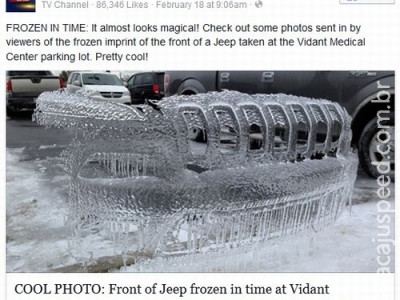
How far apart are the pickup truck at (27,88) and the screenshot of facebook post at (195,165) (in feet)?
0.99

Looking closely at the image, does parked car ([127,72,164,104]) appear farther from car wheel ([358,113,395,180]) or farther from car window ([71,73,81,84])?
car wheel ([358,113,395,180])

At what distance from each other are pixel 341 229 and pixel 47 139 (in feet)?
6.04

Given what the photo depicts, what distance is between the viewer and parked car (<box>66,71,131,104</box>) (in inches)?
60.2

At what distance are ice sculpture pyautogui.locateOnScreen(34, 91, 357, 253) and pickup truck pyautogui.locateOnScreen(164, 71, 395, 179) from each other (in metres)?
0.29

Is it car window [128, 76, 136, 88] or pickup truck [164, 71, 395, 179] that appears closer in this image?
pickup truck [164, 71, 395, 179]

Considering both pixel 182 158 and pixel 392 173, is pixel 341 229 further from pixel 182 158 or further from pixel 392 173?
pixel 182 158

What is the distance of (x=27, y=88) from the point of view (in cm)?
199

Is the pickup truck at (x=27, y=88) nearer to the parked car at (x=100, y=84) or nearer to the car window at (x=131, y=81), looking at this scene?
the parked car at (x=100, y=84)

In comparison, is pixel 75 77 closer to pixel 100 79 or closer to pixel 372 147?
pixel 100 79

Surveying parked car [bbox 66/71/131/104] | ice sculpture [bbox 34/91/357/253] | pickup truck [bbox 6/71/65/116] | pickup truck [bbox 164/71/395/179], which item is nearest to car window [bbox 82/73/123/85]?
parked car [bbox 66/71/131/104]

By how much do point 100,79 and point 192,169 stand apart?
0.87 metres

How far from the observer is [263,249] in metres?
1.27

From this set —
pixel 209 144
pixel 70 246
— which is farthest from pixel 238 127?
pixel 70 246

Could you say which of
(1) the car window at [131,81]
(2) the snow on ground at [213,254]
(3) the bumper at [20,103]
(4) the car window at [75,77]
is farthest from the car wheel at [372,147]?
(3) the bumper at [20,103]
